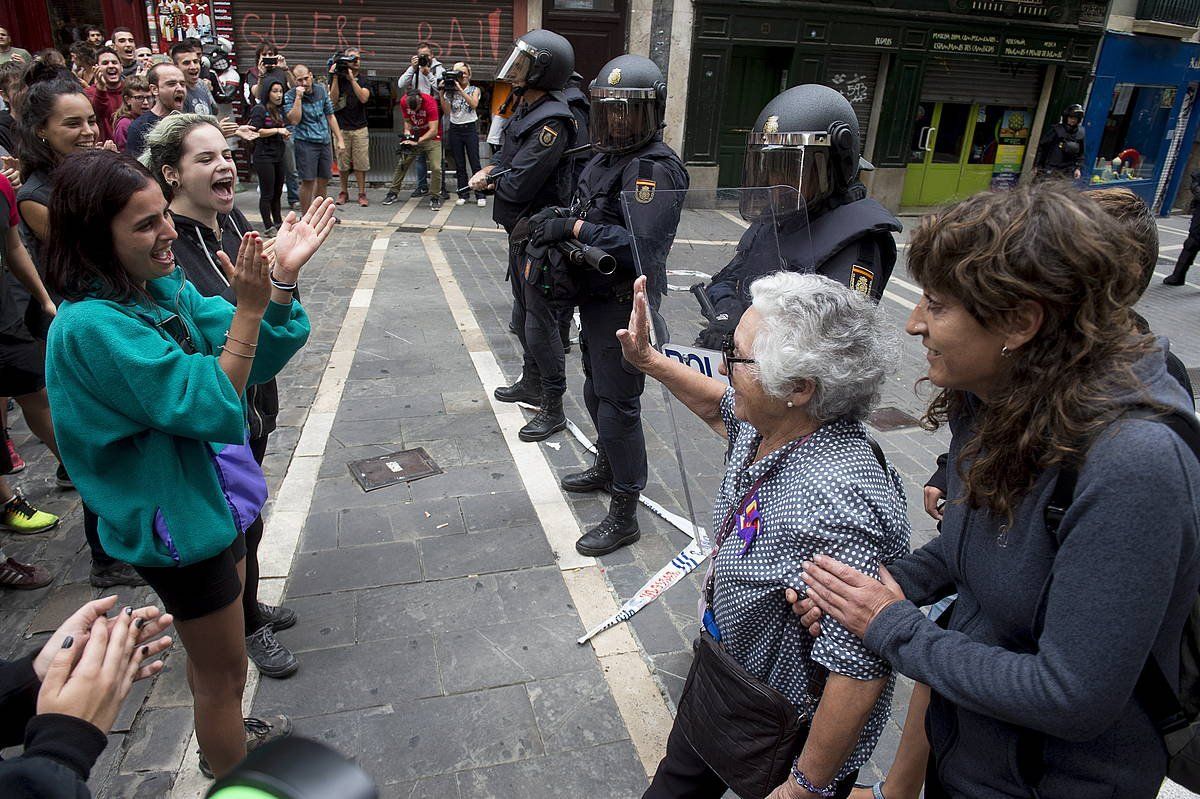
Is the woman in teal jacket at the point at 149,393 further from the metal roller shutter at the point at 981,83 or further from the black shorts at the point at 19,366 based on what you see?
the metal roller shutter at the point at 981,83

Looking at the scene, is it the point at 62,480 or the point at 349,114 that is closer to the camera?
the point at 62,480

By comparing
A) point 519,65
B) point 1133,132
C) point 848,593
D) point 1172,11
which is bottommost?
point 848,593

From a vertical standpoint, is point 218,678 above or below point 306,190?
above

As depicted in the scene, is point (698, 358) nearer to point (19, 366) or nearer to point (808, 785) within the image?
point (808, 785)

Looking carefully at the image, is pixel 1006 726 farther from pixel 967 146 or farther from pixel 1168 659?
pixel 967 146

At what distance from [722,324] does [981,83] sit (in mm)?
16117

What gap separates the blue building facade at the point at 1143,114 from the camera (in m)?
16.1

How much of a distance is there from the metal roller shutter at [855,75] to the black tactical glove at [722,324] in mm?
13354

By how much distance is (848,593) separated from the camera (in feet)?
4.91

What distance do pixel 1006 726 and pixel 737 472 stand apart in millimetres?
770

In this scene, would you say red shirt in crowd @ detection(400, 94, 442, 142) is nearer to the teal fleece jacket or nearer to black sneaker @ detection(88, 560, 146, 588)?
black sneaker @ detection(88, 560, 146, 588)

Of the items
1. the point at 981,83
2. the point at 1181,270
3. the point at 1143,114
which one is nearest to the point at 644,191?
the point at 1181,270

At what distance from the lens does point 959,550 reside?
149 centimetres

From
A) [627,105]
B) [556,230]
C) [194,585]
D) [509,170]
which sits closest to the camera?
[194,585]
